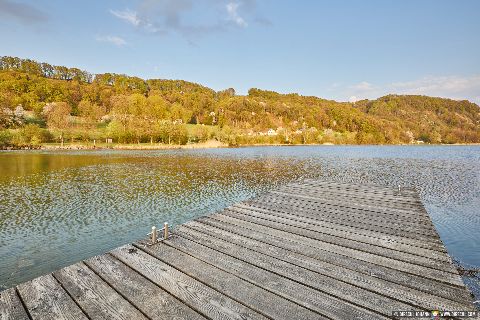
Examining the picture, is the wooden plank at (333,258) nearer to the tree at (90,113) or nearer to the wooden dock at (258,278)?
the wooden dock at (258,278)

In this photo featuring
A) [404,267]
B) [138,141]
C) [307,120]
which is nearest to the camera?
[404,267]

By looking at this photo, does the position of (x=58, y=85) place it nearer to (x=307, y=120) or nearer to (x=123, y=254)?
(x=307, y=120)

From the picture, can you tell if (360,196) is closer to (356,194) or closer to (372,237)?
(356,194)

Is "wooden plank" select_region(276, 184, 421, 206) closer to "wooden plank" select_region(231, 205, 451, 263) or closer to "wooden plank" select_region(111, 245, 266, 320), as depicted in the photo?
"wooden plank" select_region(231, 205, 451, 263)

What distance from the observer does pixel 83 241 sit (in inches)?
456

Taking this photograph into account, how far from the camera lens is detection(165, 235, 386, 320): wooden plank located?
13.5 feet

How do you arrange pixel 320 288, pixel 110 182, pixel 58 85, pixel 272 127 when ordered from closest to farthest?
pixel 320 288 < pixel 110 182 < pixel 58 85 < pixel 272 127

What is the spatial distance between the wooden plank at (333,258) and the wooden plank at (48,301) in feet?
14.3

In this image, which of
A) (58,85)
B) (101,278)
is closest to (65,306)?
(101,278)

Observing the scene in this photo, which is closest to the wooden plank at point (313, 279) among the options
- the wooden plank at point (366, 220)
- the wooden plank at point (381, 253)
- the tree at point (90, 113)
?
the wooden plank at point (381, 253)

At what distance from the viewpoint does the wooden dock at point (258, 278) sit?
4207 millimetres

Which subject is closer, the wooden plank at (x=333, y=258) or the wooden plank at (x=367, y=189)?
the wooden plank at (x=333, y=258)

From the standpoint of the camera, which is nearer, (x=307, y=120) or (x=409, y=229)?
(x=409, y=229)

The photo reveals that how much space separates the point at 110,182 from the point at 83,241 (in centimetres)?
1478
